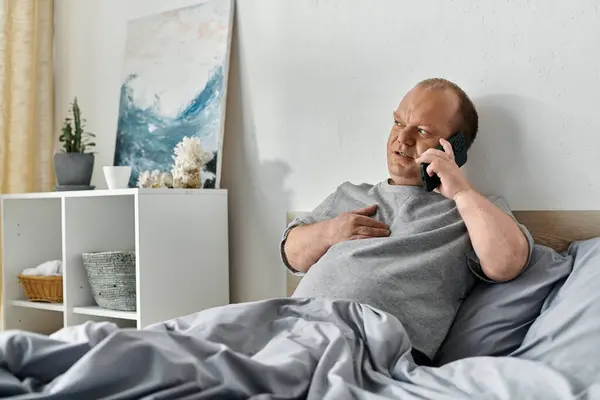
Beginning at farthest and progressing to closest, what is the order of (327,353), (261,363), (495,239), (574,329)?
(495,239) → (574,329) → (327,353) → (261,363)

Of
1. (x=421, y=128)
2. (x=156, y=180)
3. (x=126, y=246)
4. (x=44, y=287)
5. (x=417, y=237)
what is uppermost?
(x=421, y=128)

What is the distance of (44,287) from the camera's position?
2.60 m

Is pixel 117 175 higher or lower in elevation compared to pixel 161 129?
lower

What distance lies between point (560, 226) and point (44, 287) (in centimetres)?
171

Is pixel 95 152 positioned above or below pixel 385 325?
above

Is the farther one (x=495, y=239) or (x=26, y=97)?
(x=26, y=97)

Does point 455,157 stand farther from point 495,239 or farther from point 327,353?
point 327,353

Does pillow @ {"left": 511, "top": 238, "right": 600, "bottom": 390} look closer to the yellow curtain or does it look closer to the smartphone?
the smartphone

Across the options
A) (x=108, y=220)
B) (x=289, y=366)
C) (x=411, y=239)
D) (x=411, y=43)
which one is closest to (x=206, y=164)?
(x=108, y=220)

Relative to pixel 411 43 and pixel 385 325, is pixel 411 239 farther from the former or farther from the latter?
pixel 411 43

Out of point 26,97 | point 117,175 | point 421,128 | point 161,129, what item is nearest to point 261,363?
point 421,128

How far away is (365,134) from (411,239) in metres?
0.54

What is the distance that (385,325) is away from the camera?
1.37 meters

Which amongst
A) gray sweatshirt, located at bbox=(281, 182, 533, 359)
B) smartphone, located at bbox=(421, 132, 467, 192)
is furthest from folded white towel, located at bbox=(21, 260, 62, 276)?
smartphone, located at bbox=(421, 132, 467, 192)
